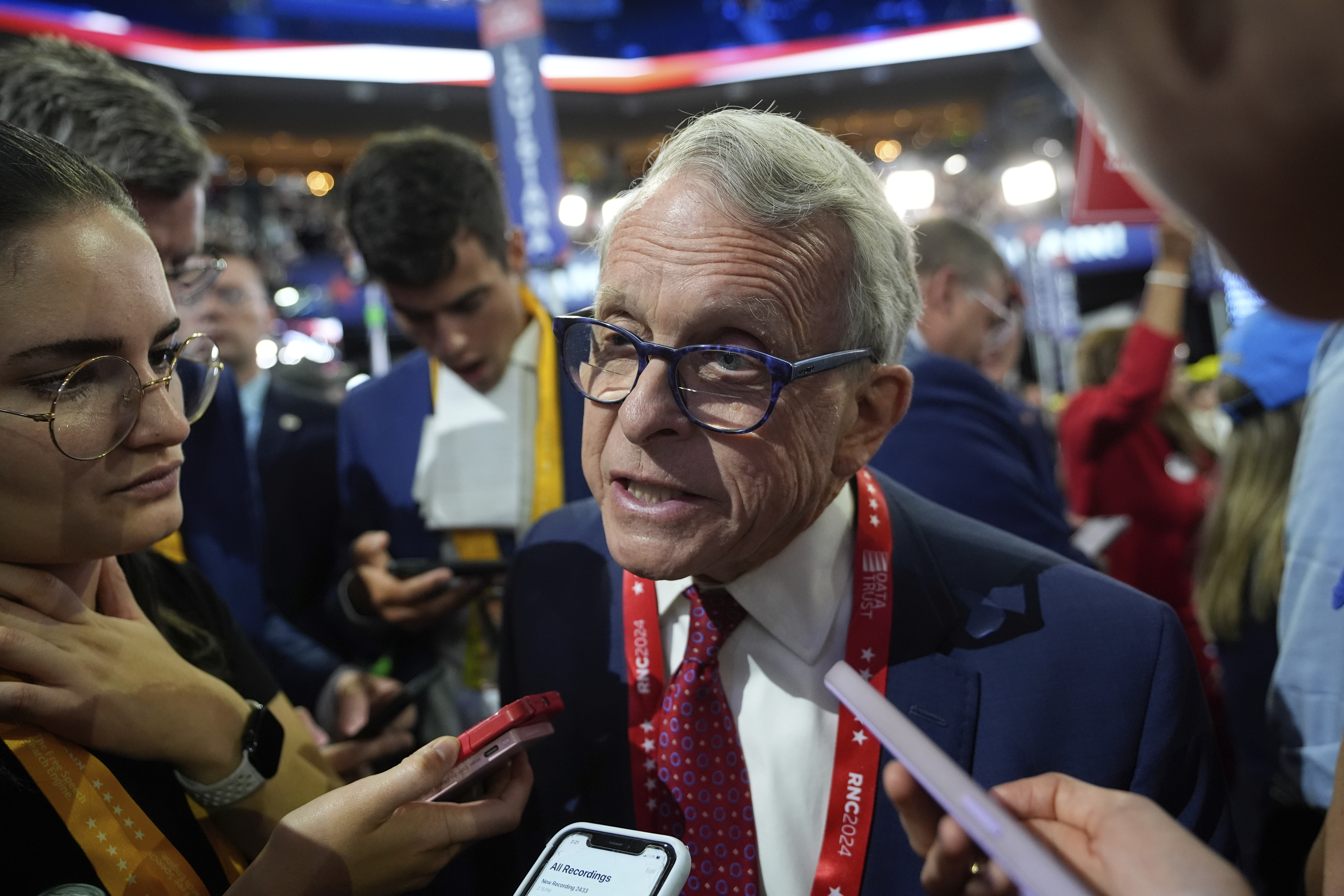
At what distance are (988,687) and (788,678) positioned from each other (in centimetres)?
31

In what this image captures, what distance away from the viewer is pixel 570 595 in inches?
66.5

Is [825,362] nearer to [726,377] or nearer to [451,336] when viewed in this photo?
[726,377]

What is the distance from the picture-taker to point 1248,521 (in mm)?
2604

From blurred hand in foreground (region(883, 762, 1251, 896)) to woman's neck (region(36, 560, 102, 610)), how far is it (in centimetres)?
109

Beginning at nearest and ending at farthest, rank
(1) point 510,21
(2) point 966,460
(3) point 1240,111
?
(3) point 1240,111
(2) point 966,460
(1) point 510,21

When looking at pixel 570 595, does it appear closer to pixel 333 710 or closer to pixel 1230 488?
pixel 333 710

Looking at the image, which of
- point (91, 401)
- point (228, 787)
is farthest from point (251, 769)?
point (91, 401)

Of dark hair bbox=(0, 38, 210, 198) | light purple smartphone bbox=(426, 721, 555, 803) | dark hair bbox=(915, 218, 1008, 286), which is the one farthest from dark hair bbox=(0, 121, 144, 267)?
dark hair bbox=(915, 218, 1008, 286)

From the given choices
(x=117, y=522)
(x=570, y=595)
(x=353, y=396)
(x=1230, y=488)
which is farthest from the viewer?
(x=353, y=396)

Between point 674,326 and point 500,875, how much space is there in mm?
841

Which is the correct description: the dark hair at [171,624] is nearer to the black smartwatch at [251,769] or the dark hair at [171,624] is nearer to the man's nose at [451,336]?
the black smartwatch at [251,769]

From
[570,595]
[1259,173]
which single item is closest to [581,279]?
[570,595]

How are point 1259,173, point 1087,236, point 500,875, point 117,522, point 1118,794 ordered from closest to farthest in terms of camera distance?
point 1259,173, point 1118,794, point 117,522, point 500,875, point 1087,236

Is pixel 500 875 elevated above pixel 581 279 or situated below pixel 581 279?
below
